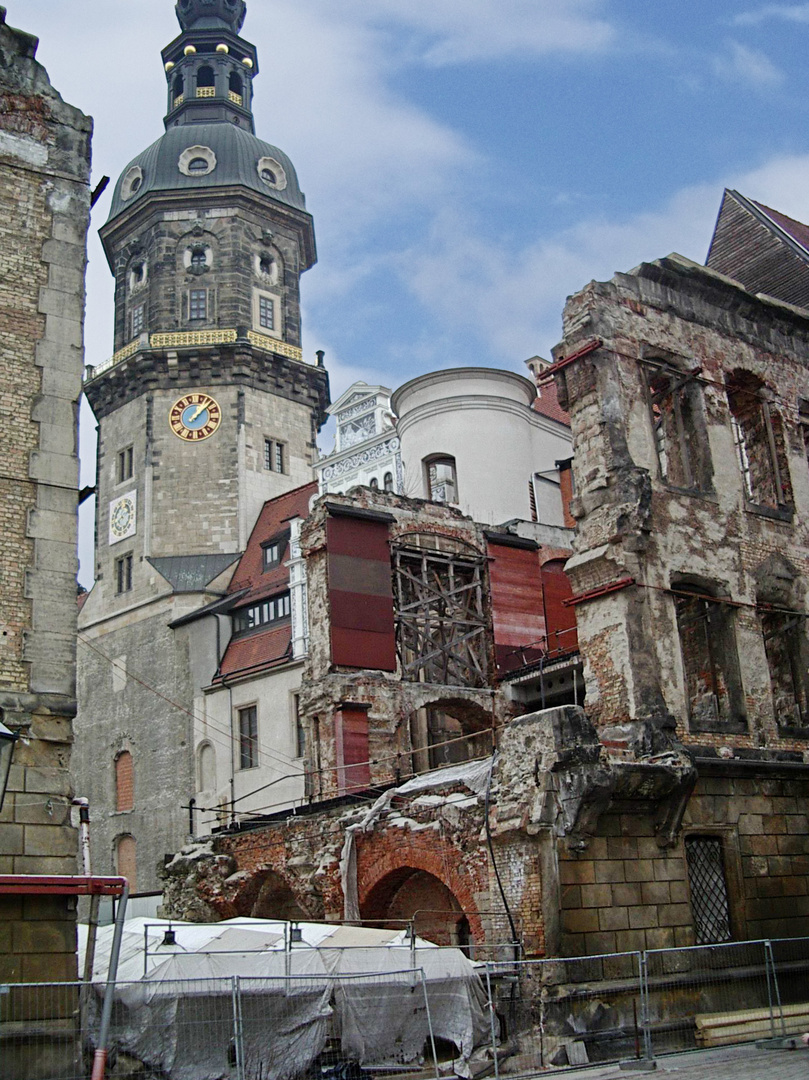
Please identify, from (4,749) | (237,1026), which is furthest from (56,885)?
(4,749)

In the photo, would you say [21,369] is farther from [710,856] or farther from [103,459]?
[103,459]

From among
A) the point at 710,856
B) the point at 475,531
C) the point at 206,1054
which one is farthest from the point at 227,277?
the point at 206,1054

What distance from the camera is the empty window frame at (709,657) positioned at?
2058 centimetres

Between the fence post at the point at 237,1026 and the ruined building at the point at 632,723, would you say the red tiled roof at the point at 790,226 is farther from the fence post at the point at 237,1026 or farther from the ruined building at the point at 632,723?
the fence post at the point at 237,1026

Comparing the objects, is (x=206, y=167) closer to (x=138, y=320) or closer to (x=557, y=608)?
(x=138, y=320)

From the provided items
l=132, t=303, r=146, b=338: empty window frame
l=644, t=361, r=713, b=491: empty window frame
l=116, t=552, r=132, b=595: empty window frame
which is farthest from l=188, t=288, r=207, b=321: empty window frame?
l=644, t=361, r=713, b=491: empty window frame

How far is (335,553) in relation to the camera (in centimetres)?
2809

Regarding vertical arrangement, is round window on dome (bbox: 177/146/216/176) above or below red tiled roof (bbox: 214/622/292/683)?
above

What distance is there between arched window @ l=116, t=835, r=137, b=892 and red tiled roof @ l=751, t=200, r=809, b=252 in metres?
27.4

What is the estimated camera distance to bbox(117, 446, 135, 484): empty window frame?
152 feet

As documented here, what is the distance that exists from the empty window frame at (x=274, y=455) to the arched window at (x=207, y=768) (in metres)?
12.0

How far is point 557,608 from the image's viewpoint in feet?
108

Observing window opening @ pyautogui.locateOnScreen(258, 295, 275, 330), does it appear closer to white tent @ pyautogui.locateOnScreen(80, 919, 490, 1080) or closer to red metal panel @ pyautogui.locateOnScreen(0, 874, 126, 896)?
white tent @ pyautogui.locateOnScreen(80, 919, 490, 1080)

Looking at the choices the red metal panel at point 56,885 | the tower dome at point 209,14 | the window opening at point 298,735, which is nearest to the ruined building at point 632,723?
the red metal panel at point 56,885
